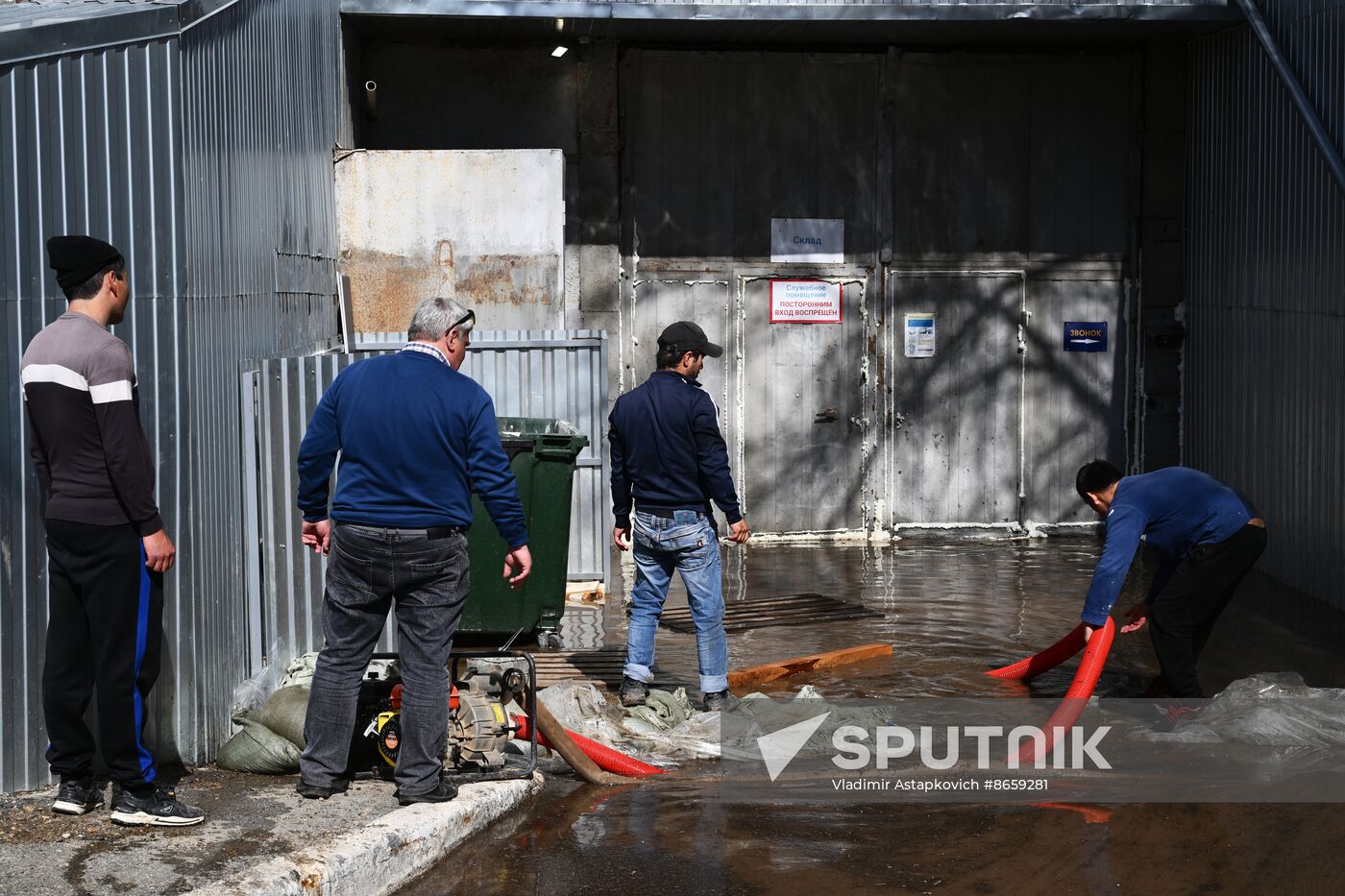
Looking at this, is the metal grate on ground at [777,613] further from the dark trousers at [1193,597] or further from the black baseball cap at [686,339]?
the dark trousers at [1193,597]

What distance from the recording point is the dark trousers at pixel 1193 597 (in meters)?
7.44

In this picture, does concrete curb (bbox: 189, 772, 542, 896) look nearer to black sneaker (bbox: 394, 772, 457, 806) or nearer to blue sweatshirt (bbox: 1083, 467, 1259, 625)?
black sneaker (bbox: 394, 772, 457, 806)

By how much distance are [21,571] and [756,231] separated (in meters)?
9.10

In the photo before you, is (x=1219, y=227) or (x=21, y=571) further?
(x=1219, y=227)

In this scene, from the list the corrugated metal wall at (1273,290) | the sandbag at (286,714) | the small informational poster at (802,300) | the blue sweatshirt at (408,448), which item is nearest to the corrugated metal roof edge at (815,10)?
the corrugated metal wall at (1273,290)

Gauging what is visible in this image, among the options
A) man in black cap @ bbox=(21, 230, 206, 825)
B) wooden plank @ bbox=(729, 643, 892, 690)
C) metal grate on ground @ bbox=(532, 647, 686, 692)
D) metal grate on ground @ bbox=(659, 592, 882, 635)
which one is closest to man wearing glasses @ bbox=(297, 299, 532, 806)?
man in black cap @ bbox=(21, 230, 206, 825)

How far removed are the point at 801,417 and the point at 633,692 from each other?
6750 mm

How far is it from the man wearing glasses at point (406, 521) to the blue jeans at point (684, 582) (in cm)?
183

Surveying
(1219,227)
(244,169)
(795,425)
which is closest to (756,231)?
(795,425)

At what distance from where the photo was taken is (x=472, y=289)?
11.8 m

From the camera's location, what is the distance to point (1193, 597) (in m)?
7.46

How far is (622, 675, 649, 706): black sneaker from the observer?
7.34m

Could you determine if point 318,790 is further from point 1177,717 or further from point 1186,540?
point 1186,540

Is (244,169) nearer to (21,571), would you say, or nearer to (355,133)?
(21,571)
